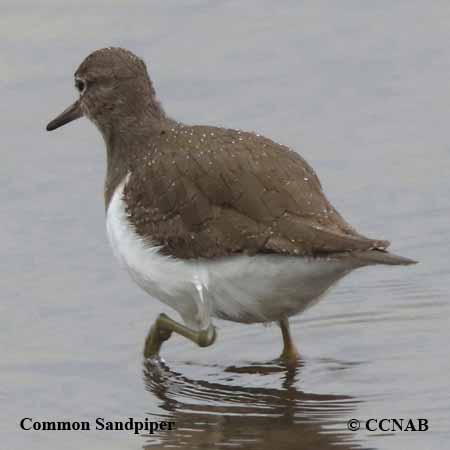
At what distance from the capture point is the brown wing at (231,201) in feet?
31.9

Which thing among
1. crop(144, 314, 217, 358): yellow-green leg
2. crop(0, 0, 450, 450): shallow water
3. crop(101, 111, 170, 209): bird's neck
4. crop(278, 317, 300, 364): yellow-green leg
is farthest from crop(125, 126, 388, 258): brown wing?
crop(0, 0, 450, 450): shallow water

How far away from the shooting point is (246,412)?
9.75m

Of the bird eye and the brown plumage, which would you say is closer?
the brown plumage

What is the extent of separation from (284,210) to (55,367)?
1.91m

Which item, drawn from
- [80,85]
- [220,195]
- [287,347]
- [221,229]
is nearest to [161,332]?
[287,347]

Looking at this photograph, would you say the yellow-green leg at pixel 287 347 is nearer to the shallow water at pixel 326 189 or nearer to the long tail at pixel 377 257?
the shallow water at pixel 326 189

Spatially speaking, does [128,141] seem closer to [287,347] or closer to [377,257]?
[287,347]

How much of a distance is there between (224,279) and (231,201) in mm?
476

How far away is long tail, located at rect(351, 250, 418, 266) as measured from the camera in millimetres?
9258

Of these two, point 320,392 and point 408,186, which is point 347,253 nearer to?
point 320,392

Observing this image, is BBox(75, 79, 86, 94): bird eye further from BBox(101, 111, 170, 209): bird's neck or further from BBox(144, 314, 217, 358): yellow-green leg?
BBox(144, 314, 217, 358): yellow-green leg

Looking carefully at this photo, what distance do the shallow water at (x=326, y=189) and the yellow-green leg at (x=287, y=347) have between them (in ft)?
0.24
